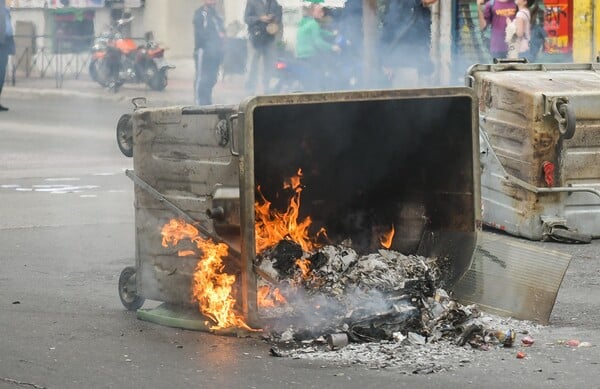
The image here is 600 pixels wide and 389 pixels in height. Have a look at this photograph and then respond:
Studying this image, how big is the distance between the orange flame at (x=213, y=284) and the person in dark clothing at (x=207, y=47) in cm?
→ 597

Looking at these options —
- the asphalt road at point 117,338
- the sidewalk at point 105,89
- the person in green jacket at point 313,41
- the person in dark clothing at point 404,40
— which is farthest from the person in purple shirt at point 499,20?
the asphalt road at point 117,338

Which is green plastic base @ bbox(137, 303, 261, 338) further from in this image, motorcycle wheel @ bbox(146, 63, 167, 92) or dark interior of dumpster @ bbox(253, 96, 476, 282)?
motorcycle wheel @ bbox(146, 63, 167, 92)

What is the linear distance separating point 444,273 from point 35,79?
2034 centimetres

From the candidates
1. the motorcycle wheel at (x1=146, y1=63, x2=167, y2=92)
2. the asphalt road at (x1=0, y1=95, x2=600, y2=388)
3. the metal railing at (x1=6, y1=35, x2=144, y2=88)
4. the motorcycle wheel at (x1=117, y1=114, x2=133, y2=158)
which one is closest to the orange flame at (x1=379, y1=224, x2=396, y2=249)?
the asphalt road at (x1=0, y1=95, x2=600, y2=388)

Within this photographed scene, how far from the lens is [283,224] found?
6.86 meters

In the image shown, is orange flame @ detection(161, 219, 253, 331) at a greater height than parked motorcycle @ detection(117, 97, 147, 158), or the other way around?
parked motorcycle @ detection(117, 97, 147, 158)

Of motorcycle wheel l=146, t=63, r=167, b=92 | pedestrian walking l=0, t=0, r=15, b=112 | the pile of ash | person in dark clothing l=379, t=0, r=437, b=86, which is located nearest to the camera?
the pile of ash

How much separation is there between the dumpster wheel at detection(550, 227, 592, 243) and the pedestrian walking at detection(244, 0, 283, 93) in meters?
4.10

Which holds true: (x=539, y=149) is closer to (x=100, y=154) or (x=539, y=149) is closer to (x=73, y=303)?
(x=73, y=303)

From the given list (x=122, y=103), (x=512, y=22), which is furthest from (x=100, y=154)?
(x=122, y=103)

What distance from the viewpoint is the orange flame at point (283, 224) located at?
6699 millimetres

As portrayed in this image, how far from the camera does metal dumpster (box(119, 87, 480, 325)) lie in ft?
20.2

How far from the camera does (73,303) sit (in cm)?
723

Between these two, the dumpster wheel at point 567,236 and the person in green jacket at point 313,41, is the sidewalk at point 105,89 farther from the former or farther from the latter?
the dumpster wheel at point 567,236
